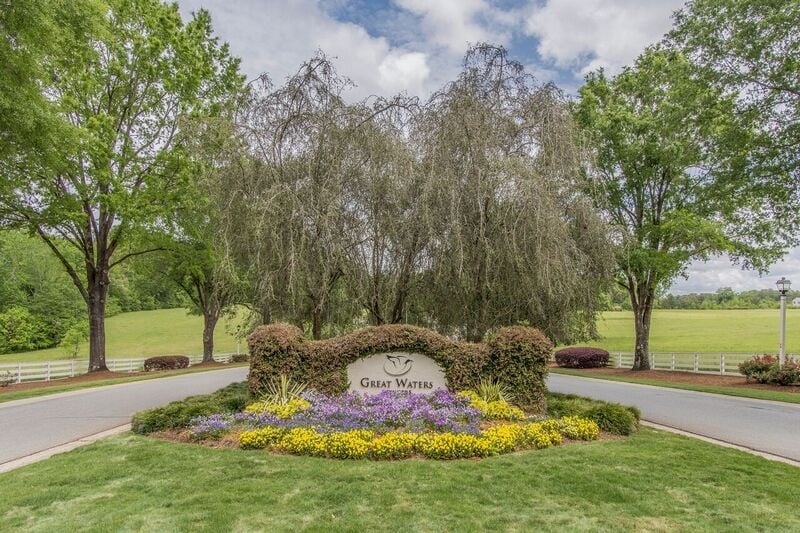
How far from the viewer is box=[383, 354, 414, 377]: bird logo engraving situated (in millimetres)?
7984

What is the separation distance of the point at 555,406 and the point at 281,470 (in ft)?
16.6

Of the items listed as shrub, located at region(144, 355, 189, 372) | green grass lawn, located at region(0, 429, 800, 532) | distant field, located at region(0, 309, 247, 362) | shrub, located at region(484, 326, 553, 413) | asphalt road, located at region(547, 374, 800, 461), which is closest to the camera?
green grass lawn, located at region(0, 429, 800, 532)

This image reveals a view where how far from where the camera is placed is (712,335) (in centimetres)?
3316

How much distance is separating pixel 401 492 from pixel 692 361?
67.9 feet

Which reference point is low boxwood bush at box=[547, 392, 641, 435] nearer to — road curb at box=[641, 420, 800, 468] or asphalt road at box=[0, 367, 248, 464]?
road curb at box=[641, 420, 800, 468]

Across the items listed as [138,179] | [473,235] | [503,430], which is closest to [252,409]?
[503,430]

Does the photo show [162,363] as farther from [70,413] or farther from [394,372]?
[394,372]

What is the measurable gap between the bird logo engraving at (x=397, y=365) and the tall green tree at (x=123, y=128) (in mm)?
9848

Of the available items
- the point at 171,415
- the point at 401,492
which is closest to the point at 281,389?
the point at 171,415

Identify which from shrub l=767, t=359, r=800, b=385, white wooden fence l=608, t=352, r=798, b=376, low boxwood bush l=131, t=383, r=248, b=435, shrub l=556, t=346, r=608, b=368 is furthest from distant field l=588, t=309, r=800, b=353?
low boxwood bush l=131, t=383, r=248, b=435

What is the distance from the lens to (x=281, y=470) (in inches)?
186

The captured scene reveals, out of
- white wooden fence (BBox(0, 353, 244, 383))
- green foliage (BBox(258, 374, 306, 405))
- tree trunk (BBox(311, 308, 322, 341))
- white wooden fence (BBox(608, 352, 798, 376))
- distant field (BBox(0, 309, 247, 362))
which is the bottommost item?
distant field (BBox(0, 309, 247, 362))

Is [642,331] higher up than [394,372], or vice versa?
[394,372]

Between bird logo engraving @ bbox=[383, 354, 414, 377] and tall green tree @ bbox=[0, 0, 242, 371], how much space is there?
388 inches
